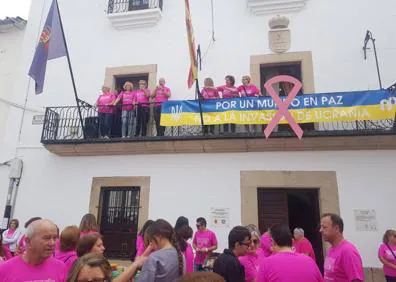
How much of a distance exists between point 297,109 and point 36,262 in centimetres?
574

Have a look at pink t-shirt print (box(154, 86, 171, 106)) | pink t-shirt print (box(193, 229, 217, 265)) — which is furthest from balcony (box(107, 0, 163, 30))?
pink t-shirt print (box(193, 229, 217, 265))

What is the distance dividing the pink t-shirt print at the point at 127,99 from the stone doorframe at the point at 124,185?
170 cm

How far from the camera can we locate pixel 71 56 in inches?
372

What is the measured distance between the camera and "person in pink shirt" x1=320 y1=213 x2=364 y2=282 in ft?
10.3

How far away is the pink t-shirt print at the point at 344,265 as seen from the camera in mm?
3116

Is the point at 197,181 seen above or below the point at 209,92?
below

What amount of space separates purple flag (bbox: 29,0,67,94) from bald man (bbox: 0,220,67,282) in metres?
5.53

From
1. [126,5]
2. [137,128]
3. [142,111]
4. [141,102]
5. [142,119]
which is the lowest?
[137,128]

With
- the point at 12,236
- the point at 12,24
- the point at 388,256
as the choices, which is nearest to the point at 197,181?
the point at 388,256

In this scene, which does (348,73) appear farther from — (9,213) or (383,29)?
(9,213)

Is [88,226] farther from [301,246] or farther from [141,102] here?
[141,102]

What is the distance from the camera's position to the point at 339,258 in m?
3.25

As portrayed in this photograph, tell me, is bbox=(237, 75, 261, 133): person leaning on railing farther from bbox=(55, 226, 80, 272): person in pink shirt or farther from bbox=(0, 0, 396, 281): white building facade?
bbox=(55, 226, 80, 272): person in pink shirt

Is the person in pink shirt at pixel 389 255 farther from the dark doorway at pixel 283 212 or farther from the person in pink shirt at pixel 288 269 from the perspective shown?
the person in pink shirt at pixel 288 269
